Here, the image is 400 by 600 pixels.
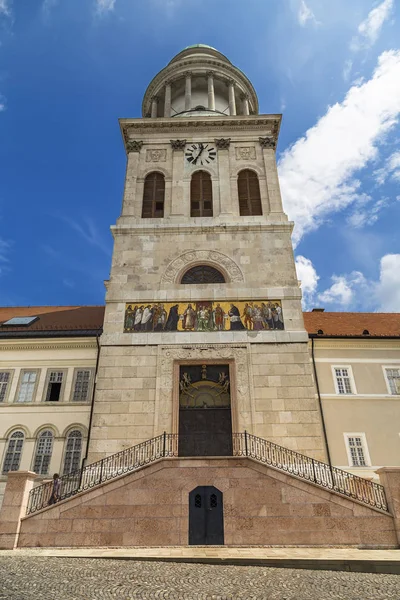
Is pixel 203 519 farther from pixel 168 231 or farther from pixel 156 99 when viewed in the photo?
pixel 156 99

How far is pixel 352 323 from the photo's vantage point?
26938 mm

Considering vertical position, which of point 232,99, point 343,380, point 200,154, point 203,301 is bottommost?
point 343,380

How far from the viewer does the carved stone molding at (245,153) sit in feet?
90.4

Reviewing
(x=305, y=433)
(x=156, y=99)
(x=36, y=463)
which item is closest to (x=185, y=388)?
(x=305, y=433)

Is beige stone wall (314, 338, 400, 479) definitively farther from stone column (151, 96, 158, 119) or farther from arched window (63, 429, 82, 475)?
stone column (151, 96, 158, 119)

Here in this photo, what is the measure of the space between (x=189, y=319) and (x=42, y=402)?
9064 millimetres

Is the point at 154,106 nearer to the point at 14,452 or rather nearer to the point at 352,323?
the point at 352,323

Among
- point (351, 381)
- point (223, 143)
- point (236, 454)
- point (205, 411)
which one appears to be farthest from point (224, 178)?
point (236, 454)

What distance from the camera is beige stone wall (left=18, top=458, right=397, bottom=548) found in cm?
1300

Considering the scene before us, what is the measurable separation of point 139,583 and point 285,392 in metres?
12.1

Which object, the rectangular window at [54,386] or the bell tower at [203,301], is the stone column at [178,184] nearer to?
the bell tower at [203,301]

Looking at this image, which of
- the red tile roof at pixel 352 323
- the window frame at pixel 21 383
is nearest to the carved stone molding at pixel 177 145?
the red tile roof at pixel 352 323

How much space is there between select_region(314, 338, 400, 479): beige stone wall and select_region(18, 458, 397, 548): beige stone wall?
297 inches

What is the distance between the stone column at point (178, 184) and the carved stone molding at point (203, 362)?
29.4ft
